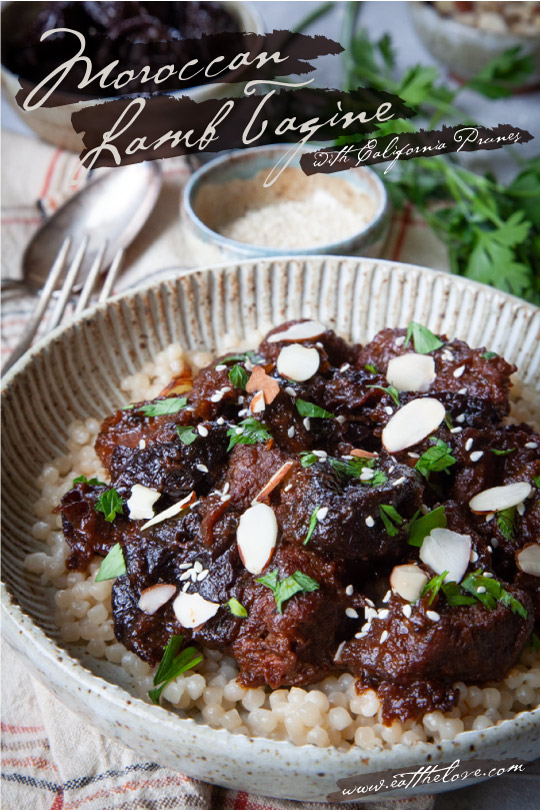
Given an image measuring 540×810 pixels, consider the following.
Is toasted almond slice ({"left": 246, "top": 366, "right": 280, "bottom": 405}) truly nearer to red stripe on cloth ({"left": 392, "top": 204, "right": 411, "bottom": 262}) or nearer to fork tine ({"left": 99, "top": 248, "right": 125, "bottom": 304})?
fork tine ({"left": 99, "top": 248, "right": 125, "bottom": 304})

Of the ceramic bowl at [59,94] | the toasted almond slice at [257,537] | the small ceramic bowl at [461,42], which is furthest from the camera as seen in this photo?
the small ceramic bowl at [461,42]

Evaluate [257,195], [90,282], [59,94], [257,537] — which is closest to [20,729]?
[257,537]

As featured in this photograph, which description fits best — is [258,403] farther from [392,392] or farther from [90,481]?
[90,481]

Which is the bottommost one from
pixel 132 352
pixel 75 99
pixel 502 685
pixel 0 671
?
pixel 502 685

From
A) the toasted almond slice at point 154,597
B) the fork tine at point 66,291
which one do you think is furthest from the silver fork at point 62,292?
the toasted almond slice at point 154,597

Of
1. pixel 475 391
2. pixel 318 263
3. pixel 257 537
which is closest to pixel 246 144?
pixel 318 263

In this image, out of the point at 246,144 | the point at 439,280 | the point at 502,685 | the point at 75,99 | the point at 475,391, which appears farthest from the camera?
the point at 246,144

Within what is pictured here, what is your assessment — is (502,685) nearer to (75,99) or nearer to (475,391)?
(475,391)

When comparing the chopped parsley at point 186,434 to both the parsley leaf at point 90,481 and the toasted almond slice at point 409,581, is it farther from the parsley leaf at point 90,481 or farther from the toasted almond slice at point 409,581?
the toasted almond slice at point 409,581
